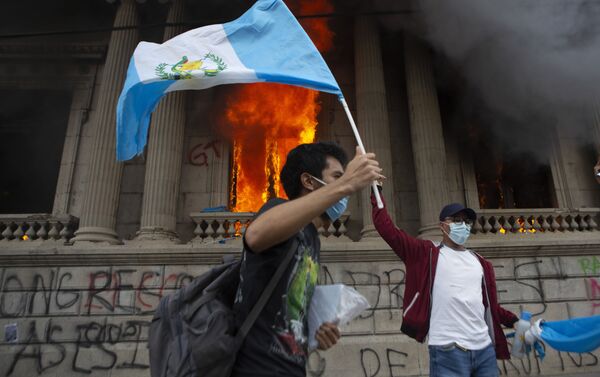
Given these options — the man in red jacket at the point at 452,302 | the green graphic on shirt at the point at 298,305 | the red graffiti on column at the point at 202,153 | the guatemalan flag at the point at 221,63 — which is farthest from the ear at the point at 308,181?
the red graffiti on column at the point at 202,153

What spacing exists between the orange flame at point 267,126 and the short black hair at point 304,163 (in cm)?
838

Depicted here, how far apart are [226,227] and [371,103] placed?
433cm

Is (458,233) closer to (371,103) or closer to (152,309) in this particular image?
(152,309)

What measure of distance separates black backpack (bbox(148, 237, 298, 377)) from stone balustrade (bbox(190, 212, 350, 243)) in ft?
22.3

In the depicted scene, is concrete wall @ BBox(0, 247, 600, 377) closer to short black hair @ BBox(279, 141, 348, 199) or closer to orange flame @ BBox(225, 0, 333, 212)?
orange flame @ BBox(225, 0, 333, 212)

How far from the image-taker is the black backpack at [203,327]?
1.47m

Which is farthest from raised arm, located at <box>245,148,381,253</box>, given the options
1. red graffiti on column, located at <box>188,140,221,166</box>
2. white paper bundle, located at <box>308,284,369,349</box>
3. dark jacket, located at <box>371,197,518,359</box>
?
red graffiti on column, located at <box>188,140,221,166</box>

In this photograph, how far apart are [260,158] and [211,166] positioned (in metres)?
1.36

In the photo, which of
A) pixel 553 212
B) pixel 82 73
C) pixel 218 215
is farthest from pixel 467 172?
pixel 82 73

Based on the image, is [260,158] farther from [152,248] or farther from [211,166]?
[152,248]

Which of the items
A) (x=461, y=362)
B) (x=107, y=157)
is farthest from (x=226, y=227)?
(x=461, y=362)

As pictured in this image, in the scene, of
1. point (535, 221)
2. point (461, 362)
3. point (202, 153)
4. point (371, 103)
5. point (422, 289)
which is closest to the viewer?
point (461, 362)

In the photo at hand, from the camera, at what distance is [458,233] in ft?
11.7

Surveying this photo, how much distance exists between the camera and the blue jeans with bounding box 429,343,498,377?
9.75 ft
